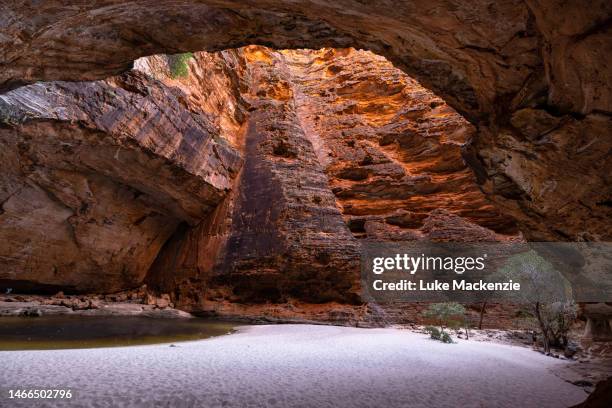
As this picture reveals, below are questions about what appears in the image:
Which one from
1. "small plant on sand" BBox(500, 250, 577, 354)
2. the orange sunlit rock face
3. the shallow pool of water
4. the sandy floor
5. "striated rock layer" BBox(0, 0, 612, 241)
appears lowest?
the shallow pool of water

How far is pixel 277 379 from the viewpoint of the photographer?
4.50 metres

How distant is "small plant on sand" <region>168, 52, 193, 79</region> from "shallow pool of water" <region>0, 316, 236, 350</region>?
1123 centimetres

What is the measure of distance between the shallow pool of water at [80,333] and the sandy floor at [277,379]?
212 centimetres

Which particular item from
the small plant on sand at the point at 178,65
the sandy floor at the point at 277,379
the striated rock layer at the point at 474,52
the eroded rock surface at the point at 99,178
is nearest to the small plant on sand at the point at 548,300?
the sandy floor at the point at 277,379

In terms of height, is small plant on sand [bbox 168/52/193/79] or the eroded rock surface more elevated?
small plant on sand [bbox 168/52/193/79]

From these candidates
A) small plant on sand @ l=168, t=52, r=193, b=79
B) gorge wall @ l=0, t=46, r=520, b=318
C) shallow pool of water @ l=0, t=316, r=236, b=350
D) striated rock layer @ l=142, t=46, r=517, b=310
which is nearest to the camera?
shallow pool of water @ l=0, t=316, r=236, b=350

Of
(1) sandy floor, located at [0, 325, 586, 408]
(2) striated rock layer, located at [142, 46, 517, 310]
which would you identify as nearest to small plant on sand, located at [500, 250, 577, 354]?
(1) sandy floor, located at [0, 325, 586, 408]

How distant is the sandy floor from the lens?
357cm

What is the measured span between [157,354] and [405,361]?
14.9 feet

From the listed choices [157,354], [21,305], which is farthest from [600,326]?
[21,305]

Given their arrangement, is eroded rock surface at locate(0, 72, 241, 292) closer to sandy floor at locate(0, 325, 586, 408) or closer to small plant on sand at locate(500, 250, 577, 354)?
sandy floor at locate(0, 325, 586, 408)

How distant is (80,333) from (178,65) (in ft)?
40.6

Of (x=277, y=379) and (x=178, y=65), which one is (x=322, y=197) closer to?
(x=178, y=65)

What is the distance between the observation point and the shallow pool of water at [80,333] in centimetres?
750
